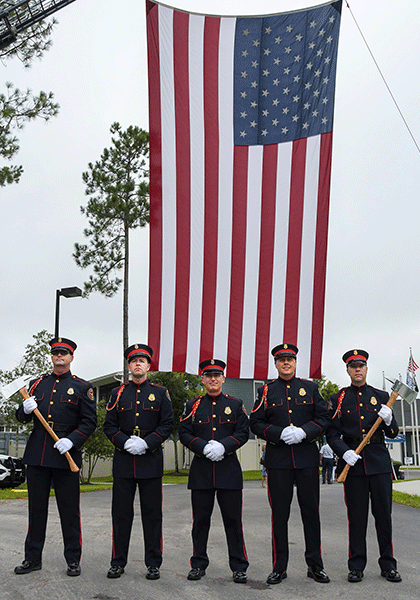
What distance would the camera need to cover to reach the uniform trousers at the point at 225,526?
5117mm

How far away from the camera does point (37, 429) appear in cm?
546

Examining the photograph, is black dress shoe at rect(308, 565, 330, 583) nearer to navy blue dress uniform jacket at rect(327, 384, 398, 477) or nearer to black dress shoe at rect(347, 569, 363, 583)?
black dress shoe at rect(347, 569, 363, 583)

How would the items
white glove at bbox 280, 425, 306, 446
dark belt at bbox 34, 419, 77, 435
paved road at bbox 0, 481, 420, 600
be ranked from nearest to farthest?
paved road at bbox 0, 481, 420, 600
white glove at bbox 280, 425, 306, 446
dark belt at bbox 34, 419, 77, 435

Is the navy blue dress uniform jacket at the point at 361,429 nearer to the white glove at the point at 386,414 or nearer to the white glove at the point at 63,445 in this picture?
the white glove at the point at 386,414

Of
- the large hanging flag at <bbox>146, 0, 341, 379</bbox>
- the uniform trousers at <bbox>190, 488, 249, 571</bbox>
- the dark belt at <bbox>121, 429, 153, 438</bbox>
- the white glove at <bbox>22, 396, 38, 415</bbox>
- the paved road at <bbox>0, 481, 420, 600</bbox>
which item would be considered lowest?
the paved road at <bbox>0, 481, 420, 600</bbox>

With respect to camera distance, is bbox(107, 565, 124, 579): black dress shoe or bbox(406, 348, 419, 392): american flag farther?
bbox(406, 348, 419, 392): american flag

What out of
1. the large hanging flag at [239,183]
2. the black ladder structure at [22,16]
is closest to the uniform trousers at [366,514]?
the large hanging flag at [239,183]

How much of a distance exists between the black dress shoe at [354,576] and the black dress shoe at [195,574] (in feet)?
3.92

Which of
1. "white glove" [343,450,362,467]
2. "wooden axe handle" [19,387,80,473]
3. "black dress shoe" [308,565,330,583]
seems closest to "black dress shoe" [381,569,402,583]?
"black dress shoe" [308,565,330,583]

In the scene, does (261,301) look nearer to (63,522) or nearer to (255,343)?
(255,343)

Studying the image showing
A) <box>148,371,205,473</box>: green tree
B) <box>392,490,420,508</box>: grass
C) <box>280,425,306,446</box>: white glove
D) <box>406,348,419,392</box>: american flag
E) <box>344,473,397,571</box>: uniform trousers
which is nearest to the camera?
<box>344,473,397,571</box>: uniform trousers

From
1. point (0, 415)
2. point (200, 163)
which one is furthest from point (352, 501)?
point (0, 415)

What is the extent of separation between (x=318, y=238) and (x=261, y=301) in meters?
0.99

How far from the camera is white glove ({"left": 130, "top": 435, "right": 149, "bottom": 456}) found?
5273mm
